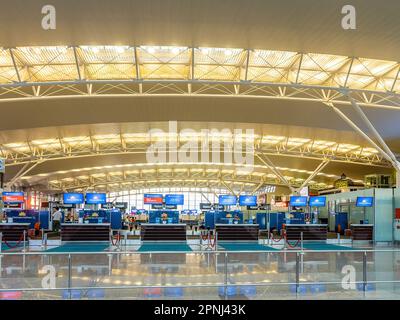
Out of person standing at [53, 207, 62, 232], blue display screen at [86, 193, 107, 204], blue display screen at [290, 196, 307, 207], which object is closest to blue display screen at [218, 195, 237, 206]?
blue display screen at [290, 196, 307, 207]

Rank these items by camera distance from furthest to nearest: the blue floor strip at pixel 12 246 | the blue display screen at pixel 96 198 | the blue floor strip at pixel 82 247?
the blue display screen at pixel 96 198 → the blue floor strip at pixel 12 246 → the blue floor strip at pixel 82 247

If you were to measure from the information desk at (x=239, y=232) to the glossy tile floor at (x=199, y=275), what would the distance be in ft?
46.9

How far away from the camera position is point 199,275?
39.0 ft

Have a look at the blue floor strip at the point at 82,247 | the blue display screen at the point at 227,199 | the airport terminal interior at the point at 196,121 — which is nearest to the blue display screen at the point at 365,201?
the airport terminal interior at the point at 196,121

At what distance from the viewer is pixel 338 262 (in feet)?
40.1

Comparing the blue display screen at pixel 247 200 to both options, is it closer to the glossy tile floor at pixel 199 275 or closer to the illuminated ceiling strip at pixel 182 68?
the illuminated ceiling strip at pixel 182 68

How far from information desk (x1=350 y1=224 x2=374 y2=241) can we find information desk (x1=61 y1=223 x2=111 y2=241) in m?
13.9

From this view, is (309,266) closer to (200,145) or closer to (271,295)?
(271,295)

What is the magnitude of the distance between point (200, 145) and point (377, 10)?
2894 centimetres

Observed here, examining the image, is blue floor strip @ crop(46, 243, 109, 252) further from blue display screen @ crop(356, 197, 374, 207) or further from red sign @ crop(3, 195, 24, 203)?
blue display screen @ crop(356, 197, 374, 207)

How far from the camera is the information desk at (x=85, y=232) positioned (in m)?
25.4

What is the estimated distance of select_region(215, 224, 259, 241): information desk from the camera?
27125 mm

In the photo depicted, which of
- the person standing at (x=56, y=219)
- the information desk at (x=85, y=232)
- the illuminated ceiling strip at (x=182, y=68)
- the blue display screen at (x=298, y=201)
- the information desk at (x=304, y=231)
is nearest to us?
the illuminated ceiling strip at (x=182, y=68)
